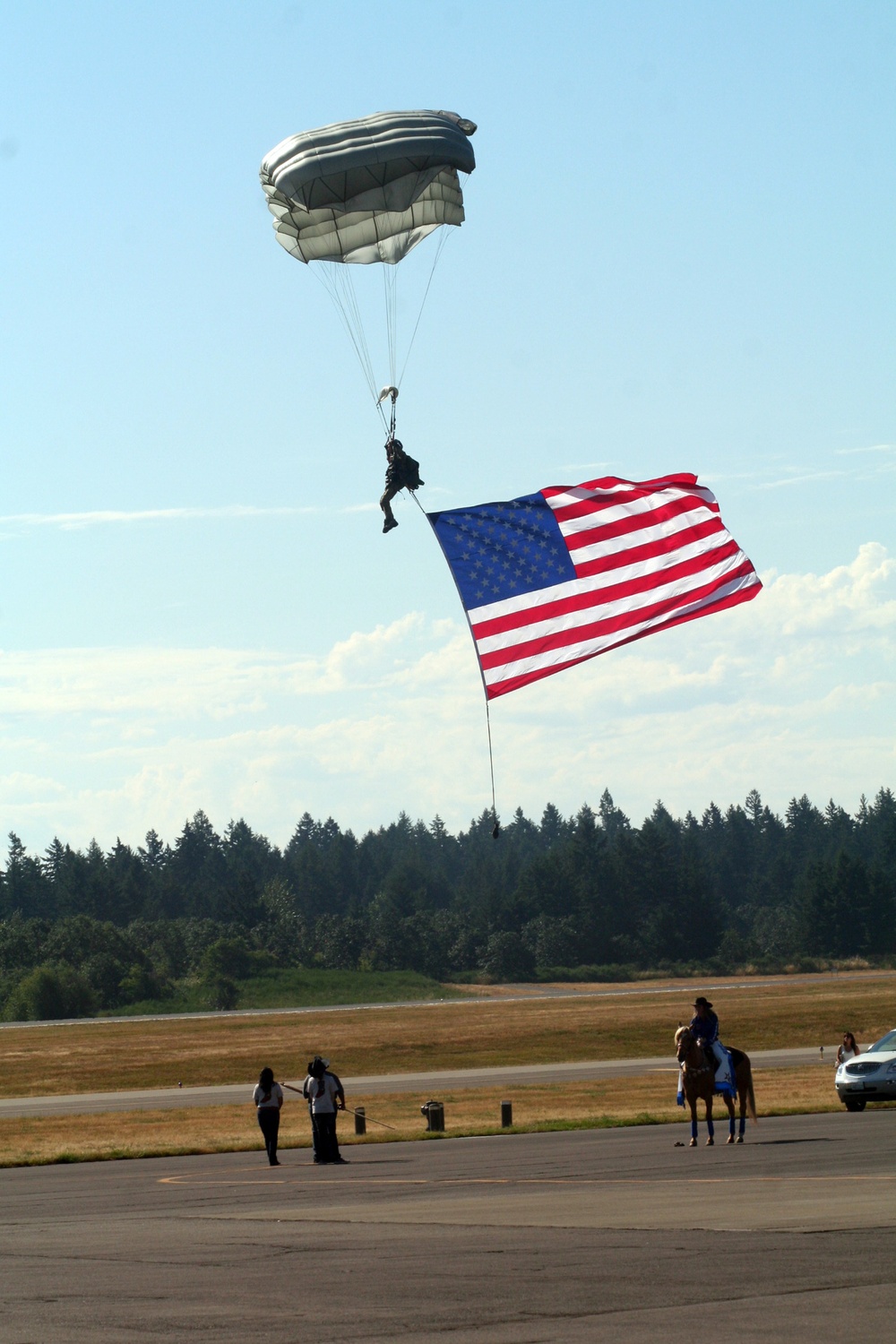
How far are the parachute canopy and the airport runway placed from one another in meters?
21.2

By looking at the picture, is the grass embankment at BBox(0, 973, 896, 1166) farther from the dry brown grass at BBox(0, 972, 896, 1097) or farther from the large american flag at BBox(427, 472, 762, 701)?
the large american flag at BBox(427, 472, 762, 701)

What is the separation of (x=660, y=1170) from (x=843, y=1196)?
4412 mm

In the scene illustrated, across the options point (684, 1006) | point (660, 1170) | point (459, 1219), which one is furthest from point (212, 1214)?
point (684, 1006)

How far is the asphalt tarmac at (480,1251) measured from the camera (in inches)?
349

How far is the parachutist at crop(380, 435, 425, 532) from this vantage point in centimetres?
2330

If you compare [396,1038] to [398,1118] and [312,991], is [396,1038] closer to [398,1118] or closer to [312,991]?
[398,1118]

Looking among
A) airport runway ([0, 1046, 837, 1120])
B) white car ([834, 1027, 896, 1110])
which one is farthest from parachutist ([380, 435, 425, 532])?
airport runway ([0, 1046, 837, 1120])

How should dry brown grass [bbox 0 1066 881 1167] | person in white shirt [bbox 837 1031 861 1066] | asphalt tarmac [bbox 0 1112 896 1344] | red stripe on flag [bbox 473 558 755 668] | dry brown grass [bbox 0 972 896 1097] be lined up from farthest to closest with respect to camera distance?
dry brown grass [bbox 0 972 896 1097]
person in white shirt [bbox 837 1031 861 1066]
dry brown grass [bbox 0 1066 881 1167]
red stripe on flag [bbox 473 558 755 668]
asphalt tarmac [bbox 0 1112 896 1344]

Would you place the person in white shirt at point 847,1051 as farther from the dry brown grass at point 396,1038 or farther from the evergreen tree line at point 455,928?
the evergreen tree line at point 455,928

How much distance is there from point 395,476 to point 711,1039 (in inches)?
371

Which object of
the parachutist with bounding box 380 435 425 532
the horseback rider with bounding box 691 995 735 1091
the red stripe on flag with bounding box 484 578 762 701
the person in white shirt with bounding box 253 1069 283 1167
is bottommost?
A: the person in white shirt with bounding box 253 1069 283 1167

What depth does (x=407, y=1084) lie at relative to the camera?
4284 centimetres

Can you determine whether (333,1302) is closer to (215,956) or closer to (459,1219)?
(459,1219)

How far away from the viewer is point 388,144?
24188 millimetres
